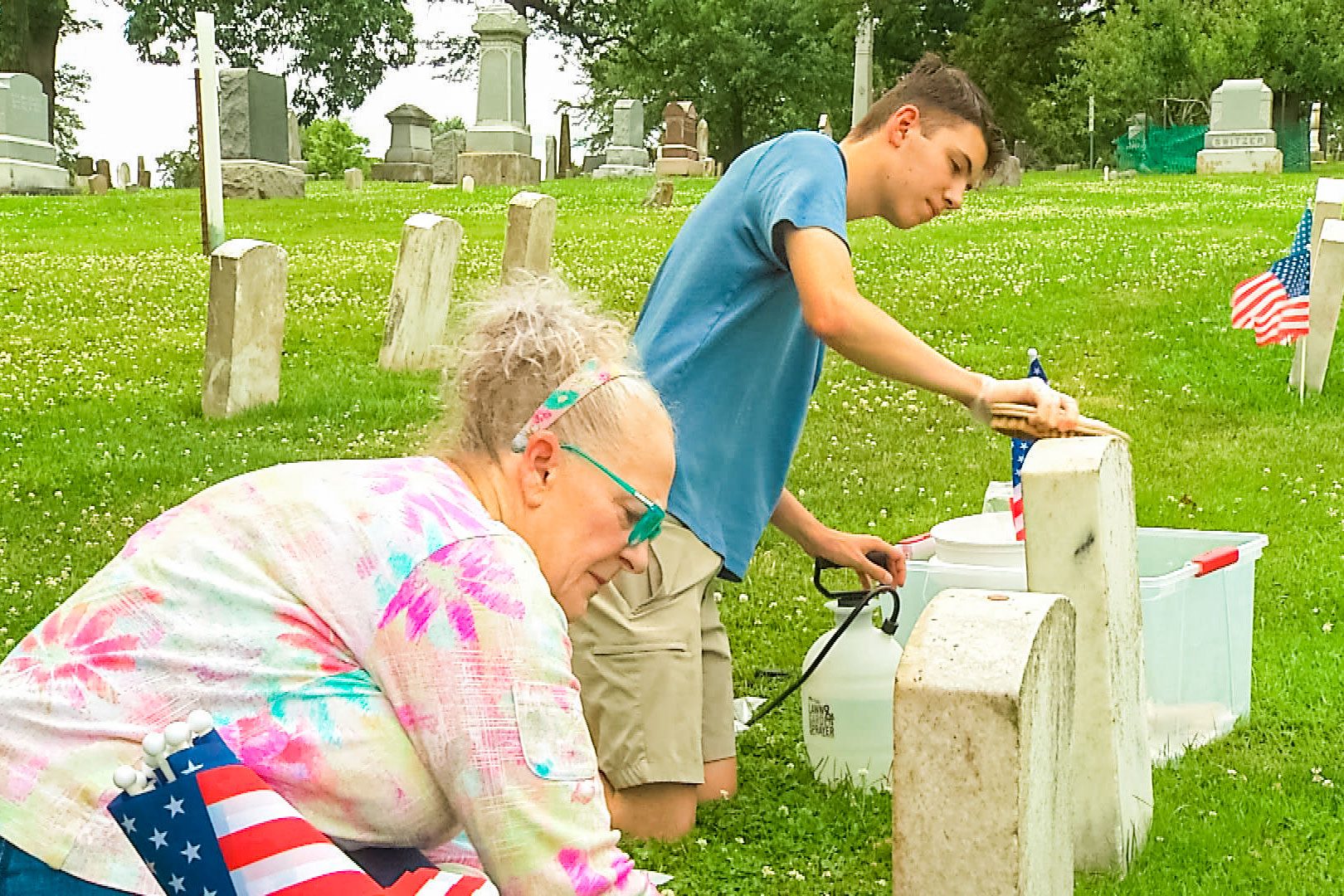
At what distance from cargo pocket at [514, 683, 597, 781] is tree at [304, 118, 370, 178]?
4467cm

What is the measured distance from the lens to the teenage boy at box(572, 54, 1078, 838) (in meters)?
3.83

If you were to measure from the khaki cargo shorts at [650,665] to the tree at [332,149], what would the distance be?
42.7 m

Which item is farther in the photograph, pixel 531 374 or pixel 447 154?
pixel 447 154

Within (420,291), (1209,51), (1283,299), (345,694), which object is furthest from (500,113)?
(345,694)

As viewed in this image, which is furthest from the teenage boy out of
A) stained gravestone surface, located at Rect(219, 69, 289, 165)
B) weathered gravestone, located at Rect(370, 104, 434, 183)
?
weathered gravestone, located at Rect(370, 104, 434, 183)

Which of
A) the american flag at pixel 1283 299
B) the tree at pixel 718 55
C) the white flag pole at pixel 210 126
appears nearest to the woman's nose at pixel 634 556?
the american flag at pixel 1283 299

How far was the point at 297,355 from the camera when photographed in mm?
10359

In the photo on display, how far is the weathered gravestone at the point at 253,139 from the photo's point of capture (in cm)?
2231

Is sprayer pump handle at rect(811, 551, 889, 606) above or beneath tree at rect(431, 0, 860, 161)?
→ beneath

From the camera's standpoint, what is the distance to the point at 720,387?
3906 mm

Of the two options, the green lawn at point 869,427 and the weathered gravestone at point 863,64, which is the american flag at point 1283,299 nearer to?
the green lawn at point 869,427

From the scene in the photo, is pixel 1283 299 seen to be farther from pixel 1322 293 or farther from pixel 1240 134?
pixel 1240 134

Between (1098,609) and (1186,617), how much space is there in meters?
→ 0.92

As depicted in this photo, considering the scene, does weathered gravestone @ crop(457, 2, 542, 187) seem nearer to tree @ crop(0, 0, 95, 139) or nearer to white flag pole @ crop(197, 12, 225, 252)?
tree @ crop(0, 0, 95, 139)
